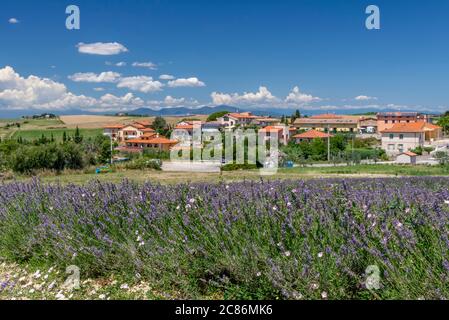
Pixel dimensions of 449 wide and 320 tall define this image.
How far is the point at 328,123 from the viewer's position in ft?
252

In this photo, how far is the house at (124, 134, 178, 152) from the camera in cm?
4846

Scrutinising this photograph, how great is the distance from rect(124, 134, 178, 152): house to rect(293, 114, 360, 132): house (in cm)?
3374

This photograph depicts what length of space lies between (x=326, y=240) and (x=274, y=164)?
33722 mm

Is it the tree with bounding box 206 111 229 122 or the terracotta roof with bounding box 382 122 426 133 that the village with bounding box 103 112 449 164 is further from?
the tree with bounding box 206 111 229 122

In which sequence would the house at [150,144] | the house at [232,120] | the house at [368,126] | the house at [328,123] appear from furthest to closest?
1. the house at [368,126]
2. the house at [328,123]
3. the house at [232,120]
4. the house at [150,144]

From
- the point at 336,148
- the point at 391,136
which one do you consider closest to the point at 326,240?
the point at 336,148

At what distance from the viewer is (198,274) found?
2.87 m

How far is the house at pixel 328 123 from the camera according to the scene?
78438mm

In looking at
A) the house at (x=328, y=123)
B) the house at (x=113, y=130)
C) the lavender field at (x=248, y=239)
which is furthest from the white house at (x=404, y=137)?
the lavender field at (x=248, y=239)

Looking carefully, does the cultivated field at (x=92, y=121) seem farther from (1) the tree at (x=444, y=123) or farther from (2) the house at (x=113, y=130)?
(1) the tree at (x=444, y=123)

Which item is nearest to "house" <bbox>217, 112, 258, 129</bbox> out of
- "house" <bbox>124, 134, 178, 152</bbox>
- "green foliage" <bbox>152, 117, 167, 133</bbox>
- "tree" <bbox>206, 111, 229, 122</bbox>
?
"tree" <bbox>206, 111, 229, 122</bbox>

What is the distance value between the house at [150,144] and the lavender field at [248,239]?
43461 millimetres
